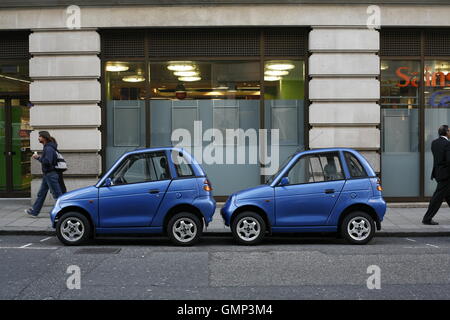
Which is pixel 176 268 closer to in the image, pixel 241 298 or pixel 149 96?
pixel 241 298

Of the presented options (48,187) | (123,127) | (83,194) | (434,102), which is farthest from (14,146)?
(434,102)

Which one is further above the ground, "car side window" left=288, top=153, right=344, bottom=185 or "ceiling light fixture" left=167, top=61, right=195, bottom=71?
"ceiling light fixture" left=167, top=61, right=195, bottom=71

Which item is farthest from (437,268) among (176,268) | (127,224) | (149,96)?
(149,96)

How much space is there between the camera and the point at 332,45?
13938 mm

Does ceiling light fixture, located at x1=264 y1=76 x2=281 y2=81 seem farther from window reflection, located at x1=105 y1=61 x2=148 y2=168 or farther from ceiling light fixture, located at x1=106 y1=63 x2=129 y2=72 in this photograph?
ceiling light fixture, located at x1=106 y1=63 x2=129 y2=72

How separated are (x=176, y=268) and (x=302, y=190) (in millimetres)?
2678

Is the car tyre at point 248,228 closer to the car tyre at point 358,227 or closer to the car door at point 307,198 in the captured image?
the car door at point 307,198

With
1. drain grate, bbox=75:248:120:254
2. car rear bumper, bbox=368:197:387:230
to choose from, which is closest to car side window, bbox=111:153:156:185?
drain grate, bbox=75:248:120:254

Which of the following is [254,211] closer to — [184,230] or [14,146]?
[184,230]

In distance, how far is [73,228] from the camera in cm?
947

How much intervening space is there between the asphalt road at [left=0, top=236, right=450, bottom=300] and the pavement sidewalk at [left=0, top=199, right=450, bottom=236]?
392 mm

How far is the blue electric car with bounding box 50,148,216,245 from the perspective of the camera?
9312 mm

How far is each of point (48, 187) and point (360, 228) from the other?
6565 millimetres

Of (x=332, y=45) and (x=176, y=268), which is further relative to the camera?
(x=332, y=45)
